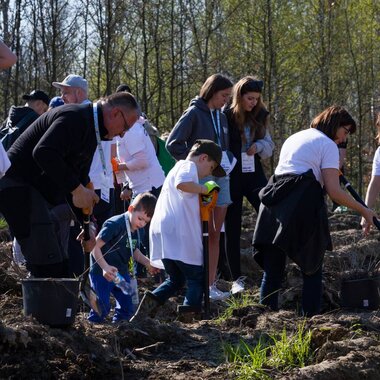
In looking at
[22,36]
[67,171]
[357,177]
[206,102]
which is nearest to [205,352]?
[67,171]

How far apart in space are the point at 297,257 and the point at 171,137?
7.13ft

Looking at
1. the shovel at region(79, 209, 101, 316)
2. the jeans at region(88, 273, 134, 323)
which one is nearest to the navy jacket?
the jeans at region(88, 273, 134, 323)

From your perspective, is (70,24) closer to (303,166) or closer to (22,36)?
(22,36)

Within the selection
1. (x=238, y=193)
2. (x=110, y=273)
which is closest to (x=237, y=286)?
(x=238, y=193)

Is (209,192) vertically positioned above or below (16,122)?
below

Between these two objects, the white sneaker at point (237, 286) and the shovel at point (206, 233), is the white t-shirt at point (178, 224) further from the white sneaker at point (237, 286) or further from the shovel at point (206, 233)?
the white sneaker at point (237, 286)

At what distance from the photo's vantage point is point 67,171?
559cm

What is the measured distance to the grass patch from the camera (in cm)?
487

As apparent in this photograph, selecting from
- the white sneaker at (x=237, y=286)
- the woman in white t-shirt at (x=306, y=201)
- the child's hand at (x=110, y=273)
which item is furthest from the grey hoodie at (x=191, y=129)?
the child's hand at (x=110, y=273)

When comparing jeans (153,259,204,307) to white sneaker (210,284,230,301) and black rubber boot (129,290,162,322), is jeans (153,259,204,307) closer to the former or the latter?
black rubber boot (129,290,162,322)

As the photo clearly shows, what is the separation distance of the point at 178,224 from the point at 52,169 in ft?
5.56

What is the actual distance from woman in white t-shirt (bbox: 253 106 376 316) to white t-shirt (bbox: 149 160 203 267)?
1.55ft

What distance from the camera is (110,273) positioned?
6.41 metres

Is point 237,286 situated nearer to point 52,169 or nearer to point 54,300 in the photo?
point 52,169
